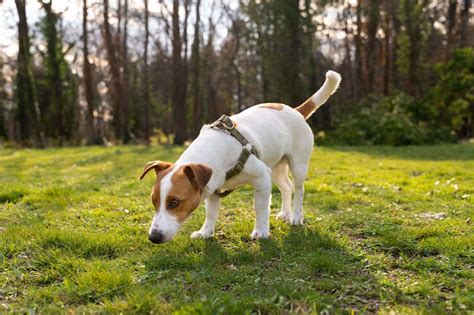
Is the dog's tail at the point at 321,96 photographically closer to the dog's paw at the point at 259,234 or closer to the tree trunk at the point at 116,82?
the dog's paw at the point at 259,234

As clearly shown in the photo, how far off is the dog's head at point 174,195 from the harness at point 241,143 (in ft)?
1.81

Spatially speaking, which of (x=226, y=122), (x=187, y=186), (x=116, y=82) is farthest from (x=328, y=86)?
(x=116, y=82)

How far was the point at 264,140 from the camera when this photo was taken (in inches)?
201

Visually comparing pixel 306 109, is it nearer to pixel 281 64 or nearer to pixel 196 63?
pixel 281 64

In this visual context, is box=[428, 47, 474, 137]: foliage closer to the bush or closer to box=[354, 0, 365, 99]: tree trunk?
the bush

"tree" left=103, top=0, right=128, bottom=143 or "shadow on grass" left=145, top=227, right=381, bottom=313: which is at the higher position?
"tree" left=103, top=0, right=128, bottom=143

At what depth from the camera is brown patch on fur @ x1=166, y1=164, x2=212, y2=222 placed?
398 cm

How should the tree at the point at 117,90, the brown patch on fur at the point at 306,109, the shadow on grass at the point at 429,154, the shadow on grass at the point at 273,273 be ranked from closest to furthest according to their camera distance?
the shadow on grass at the point at 273,273 < the brown patch on fur at the point at 306,109 < the shadow on grass at the point at 429,154 < the tree at the point at 117,90

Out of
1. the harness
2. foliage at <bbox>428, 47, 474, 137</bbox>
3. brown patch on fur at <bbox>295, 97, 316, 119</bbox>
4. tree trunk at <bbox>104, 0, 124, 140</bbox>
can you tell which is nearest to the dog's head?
the harness

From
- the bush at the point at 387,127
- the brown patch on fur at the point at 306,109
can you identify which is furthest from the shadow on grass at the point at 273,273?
the bush at the point at 387,127

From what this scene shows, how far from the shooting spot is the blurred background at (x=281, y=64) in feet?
73.7

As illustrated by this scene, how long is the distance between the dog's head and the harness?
552 mm

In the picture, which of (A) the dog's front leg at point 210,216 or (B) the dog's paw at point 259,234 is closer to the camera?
(B) the dog's paw at point 259,234


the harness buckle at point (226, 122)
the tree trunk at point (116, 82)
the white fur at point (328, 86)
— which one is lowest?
the harness buckle at point (226, 122)
